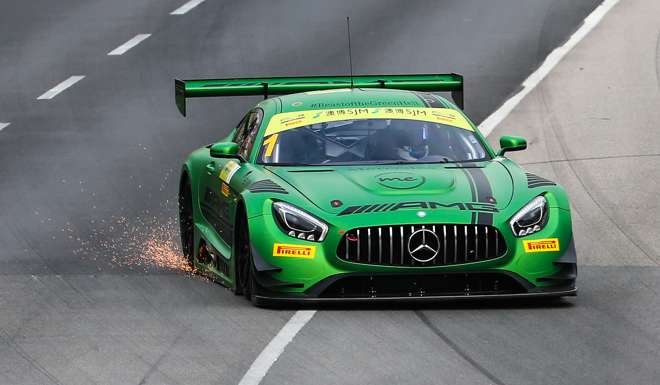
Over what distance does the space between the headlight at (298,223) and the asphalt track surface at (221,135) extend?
454 millimetres

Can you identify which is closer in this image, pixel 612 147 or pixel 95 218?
pixel 95 218

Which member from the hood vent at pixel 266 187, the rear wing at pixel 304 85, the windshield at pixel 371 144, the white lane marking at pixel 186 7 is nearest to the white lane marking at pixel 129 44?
Result: the white lane marking at pixel 186 7

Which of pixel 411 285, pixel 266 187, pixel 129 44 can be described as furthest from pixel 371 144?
pixel 129 44

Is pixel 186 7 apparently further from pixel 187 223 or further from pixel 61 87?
pixel 187 223

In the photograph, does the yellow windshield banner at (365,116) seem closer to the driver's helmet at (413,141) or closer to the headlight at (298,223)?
the driver's helmet at (413,141)

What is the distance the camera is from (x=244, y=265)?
11406mm

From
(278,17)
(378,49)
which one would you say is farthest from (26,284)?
(278,17)

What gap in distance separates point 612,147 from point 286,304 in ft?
27.2

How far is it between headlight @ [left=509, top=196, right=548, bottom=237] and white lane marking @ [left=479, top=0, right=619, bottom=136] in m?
8.33

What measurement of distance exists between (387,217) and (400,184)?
48 centimetres

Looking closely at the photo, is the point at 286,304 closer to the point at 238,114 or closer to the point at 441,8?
the point at 238,114

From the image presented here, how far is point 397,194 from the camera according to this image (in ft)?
35.8

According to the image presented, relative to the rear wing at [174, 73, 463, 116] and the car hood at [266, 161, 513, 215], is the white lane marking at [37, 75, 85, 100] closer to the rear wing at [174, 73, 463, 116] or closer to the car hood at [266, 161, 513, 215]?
the rear wing at [174, 73, 463, 116]

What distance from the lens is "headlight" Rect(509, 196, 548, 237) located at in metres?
10.8
